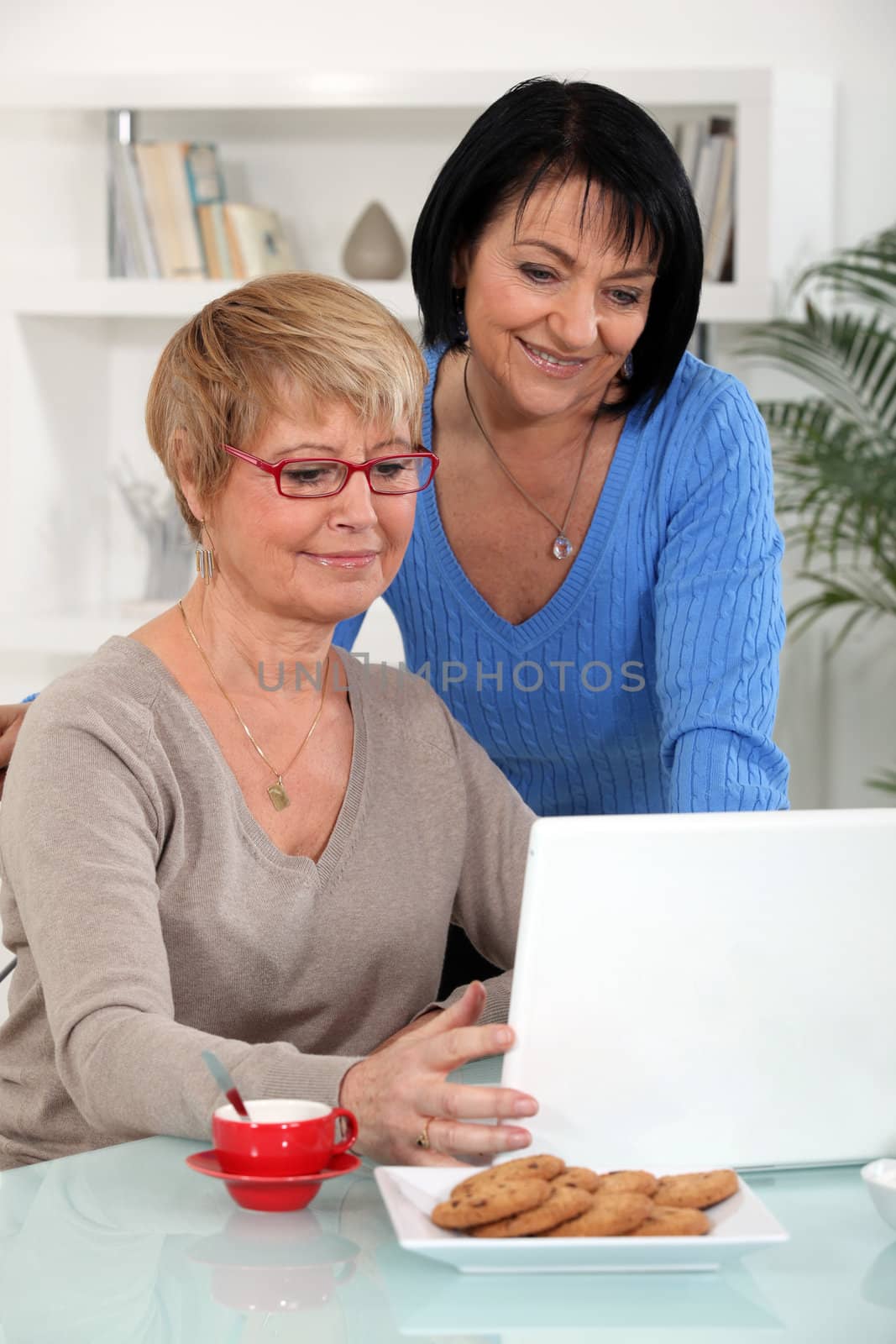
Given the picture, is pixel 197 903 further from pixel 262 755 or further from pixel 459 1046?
pixel 459 1046

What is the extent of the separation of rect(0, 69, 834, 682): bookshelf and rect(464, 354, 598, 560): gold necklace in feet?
6.07

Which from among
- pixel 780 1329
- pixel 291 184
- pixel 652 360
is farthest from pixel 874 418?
pixel 780 1329

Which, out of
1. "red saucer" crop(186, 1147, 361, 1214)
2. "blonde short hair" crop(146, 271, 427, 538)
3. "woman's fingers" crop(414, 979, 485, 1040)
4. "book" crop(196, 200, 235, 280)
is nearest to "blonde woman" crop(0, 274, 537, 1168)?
"blonde short hair" crop(146, 271, 427, 538)

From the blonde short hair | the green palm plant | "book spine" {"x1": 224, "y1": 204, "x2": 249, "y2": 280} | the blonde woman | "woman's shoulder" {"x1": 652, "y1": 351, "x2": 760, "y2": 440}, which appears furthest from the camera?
"book spine" {"x1": 224, "y1": 204, "x2": 249, "y2": 280}

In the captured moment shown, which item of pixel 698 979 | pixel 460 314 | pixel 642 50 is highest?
pixel 642 50

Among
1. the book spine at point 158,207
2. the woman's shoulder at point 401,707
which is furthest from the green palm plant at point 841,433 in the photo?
the woman's shoulder at point 401,707

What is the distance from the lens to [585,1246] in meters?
0.94

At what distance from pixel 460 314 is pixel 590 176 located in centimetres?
28

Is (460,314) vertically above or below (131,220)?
below

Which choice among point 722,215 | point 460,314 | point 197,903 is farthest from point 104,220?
point 197,903

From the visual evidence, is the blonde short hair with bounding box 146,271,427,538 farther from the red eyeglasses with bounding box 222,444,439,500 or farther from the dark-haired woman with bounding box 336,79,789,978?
the dark-haired woman with bounding box 336,79,789,978

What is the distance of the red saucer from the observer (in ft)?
3.42

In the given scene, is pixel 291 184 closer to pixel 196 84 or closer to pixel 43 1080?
pixel 196 84

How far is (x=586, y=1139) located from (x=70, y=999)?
44 cm
